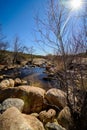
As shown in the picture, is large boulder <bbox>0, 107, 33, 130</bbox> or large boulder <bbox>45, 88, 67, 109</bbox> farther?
large boulder <bbox>45, 88, 67, 109</bbox>

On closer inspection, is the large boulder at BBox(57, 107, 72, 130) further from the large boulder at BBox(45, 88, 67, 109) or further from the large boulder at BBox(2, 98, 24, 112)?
the large boulder at BBox(2, 98, 24, 112)

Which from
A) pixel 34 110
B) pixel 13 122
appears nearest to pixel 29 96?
pixel 34 110

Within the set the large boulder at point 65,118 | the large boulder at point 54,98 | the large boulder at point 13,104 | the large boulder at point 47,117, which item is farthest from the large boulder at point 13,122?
the large boulder at point 54,98

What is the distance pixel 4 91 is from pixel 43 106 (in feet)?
8.05

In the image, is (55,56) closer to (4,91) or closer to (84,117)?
(84,117)

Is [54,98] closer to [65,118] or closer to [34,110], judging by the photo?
[34,110]

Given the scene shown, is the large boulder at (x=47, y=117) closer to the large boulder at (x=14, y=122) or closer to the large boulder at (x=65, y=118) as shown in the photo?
the large boulder at (x=65, y=118)

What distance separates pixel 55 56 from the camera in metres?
5.02

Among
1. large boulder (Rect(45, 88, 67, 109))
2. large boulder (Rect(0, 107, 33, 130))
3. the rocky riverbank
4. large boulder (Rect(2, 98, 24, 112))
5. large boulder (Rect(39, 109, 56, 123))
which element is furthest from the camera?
large boulder (Rect(45, 88, 67, 109))

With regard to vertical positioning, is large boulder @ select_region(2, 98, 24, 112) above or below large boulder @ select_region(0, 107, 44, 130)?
below

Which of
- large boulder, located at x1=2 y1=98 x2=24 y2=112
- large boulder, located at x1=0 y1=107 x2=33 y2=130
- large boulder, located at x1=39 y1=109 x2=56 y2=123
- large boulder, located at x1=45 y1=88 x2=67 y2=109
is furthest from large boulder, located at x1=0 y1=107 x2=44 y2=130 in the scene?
large boulder, located at x1=45 y1=88 x2=67 y2=109

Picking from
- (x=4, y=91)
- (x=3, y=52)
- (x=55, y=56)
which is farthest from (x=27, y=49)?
(x=55, y=56)

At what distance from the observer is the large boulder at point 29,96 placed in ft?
26.7

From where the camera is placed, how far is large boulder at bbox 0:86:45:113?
320 inches
